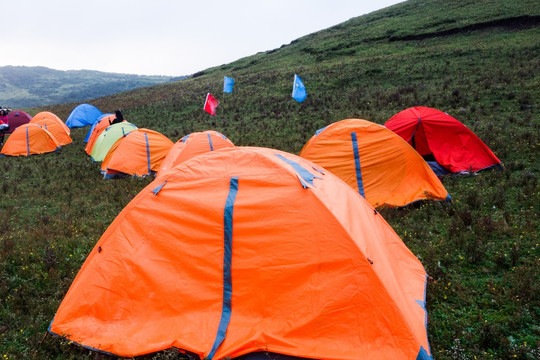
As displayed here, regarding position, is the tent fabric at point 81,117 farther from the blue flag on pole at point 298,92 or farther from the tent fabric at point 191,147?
the tent fabric at point 191,147

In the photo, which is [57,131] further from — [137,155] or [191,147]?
[191,147]

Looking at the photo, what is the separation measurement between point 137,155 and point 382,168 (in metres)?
9.17

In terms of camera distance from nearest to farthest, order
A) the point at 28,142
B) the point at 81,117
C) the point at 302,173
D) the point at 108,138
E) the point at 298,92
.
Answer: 1. the point at 302,173
2. the point at 108,138
3. the point at 298,92
4. the point at 28,142
5. the point at 81,117

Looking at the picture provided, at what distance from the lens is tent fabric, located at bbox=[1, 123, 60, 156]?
690 inches

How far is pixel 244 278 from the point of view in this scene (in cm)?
419

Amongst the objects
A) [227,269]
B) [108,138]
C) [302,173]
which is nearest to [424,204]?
[302,173]

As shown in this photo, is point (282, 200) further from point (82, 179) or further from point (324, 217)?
point (82, 179)

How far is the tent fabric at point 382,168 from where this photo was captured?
7.93m

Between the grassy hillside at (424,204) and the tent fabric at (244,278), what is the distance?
0.58 meters

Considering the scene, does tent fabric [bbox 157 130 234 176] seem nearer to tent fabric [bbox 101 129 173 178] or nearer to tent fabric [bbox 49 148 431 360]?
tent fabric [bbox 101 129 173 178]

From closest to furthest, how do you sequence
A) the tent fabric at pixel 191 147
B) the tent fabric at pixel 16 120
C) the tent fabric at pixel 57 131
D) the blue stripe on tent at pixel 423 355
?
the blue stripe on tent at pixel 423 355, the tent fabric at pixel 191 147, the tent fabric at pixel 57 131, the tent fabric at pixel 16 120

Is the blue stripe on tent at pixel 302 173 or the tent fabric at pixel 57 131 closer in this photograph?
the blue stripe on tent at pixel 302 173

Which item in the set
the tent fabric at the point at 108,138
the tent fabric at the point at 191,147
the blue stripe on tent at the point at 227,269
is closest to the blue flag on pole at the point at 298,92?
the tent fabric at the point at 191,147

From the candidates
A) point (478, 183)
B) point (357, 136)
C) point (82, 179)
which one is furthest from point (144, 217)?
point (82, 179)
